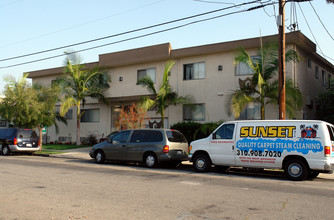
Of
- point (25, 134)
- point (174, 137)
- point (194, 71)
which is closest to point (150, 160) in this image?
point (174, 137)

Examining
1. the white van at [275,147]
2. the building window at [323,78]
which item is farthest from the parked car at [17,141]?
the building window at [323,78]

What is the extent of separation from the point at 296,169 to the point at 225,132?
268 cm

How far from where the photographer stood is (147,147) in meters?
14.1

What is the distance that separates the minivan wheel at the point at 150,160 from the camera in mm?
13881

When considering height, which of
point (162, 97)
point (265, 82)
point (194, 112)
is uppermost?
point (265, 82)

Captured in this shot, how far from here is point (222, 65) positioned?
20641mm

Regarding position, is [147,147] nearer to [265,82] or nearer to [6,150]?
[265,82]

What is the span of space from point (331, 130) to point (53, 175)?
362 inches

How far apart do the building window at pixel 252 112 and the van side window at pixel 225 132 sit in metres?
7.99

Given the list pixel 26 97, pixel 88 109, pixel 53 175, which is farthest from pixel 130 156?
pixel 88 109

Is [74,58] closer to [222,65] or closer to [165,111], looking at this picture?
[165,111]

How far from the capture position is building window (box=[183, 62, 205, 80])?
21.5 meters

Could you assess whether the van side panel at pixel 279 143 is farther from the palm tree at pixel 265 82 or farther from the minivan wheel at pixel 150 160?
the palm tree at pixel 265 82

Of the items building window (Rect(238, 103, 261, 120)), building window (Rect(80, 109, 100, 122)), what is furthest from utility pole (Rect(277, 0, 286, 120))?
building window (Rect(80, 109, 100, 122))
